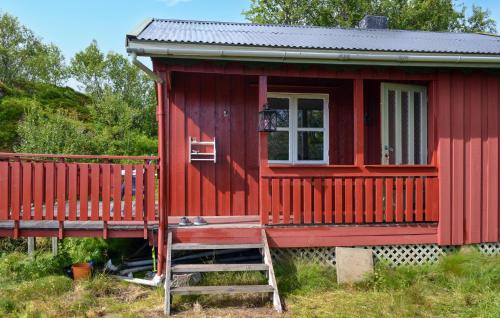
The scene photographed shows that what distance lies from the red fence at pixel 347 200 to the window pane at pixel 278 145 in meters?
1.39

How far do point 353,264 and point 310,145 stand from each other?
2.34 meters

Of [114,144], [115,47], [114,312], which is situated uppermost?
[115,47]

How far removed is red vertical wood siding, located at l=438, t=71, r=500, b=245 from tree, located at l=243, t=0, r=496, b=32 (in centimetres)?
1875

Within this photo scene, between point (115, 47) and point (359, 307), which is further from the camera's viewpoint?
point (115, 47)

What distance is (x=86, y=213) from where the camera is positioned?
5.02 meters

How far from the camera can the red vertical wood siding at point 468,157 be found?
5504 mm

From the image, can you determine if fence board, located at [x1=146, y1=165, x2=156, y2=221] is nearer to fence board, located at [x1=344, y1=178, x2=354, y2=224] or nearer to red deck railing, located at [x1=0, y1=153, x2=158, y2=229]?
red deck railing, located at [x1=0, y1=153, x2=158, y2=229]

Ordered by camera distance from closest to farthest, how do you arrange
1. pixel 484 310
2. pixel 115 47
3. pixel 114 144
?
1. pixel 484 310
2. pixel 114 144
3. pixel 115 47

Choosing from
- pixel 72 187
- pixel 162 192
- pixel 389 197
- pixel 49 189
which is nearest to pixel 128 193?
pixel 162 192

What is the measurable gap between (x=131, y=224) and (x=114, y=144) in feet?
37.9

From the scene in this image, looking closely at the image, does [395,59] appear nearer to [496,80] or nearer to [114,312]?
[496,80]

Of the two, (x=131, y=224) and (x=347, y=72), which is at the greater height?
(x=347, y=72)

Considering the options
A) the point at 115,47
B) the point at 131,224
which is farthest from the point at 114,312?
the point at 115,47

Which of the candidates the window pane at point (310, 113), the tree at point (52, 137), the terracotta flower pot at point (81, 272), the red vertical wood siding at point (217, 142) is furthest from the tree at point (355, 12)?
the terracotta flower pot at point (81, 272)
